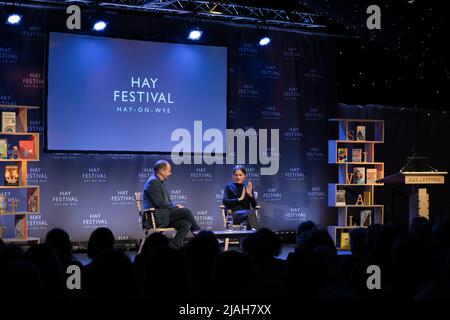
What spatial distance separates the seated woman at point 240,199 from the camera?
9164 mm

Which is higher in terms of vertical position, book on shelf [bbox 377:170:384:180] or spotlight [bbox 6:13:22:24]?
spotlight [bbox 6:13:22:24]

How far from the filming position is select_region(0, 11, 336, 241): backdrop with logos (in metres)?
8.95

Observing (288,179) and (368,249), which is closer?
(368,249)

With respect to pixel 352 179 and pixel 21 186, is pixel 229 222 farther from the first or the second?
pixel 21 186

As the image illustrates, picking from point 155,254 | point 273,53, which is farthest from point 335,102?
point 155,254

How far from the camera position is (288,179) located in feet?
34.6

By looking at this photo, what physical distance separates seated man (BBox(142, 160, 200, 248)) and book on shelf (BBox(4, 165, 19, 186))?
62.7 inches

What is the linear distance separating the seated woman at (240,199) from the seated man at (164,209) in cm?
84

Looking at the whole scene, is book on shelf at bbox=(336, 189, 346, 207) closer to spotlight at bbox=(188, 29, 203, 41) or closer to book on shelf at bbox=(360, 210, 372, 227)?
book on shelf at bbox=(360, 210, 372, 227)

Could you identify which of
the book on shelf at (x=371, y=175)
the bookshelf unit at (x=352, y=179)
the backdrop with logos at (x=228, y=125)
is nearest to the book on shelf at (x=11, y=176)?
the backdrop with logos at (x=228, y=125)

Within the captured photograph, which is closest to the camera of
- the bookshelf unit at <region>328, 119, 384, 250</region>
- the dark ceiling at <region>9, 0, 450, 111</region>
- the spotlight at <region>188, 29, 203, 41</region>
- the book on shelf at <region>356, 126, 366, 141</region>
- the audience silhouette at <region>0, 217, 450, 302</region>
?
the audience silhouette at <region>0, 217, 450, 302</region>

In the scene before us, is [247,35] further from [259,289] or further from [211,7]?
[259,289]

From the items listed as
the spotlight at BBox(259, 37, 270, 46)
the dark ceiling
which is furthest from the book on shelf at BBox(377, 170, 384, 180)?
the spotlight at BBox(259, 37, 270, 46)
